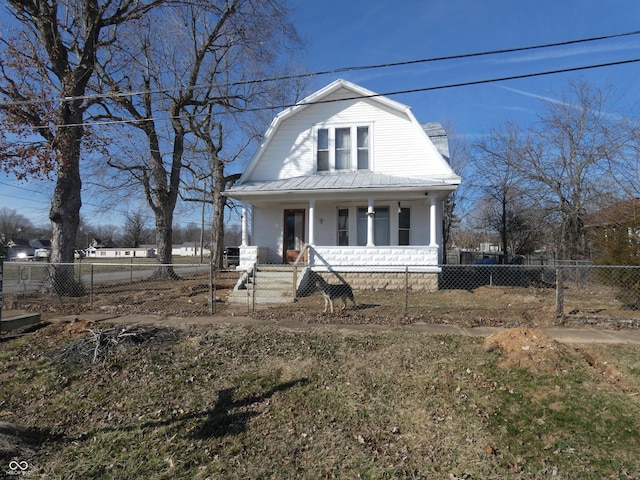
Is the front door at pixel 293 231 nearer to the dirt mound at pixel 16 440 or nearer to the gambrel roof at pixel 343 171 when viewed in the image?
the gambrel roof at pixel 343 171

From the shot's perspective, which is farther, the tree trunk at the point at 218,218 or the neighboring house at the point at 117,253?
the neighboring house at the point at 117,253

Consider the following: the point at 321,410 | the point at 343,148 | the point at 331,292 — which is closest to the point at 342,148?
the point at 343,148

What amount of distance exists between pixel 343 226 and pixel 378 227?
4.85ft

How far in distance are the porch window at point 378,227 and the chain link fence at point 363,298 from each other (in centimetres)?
210

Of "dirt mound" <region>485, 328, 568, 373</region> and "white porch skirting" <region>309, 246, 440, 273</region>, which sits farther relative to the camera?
"white porch skirting" <region>309, 246, 440, 273</region>

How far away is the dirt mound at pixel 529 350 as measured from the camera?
5117mm

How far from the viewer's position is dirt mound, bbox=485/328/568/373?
5.12 m

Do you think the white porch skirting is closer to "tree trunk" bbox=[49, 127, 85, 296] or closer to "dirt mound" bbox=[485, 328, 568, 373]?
"dirt mound" bbox=[485, 328, 568, 373]

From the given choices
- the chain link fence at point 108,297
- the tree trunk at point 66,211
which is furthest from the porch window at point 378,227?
the tree trunk at point 66,211

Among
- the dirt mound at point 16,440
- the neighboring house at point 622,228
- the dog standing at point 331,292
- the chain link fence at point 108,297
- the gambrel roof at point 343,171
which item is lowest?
the dirt mound at point 16,440

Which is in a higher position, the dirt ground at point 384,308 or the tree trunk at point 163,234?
the tree trunk at point 163,234

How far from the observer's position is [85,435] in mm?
3939

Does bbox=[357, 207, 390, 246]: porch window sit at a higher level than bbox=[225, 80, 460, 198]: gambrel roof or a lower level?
lower

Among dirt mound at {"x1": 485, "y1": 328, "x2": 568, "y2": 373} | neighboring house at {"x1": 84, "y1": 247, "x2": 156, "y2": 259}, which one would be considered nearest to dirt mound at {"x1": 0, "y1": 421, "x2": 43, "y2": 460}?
dirt mound at {"x1": 485, "y1": 328, "x2": 568, "y2": 373}
